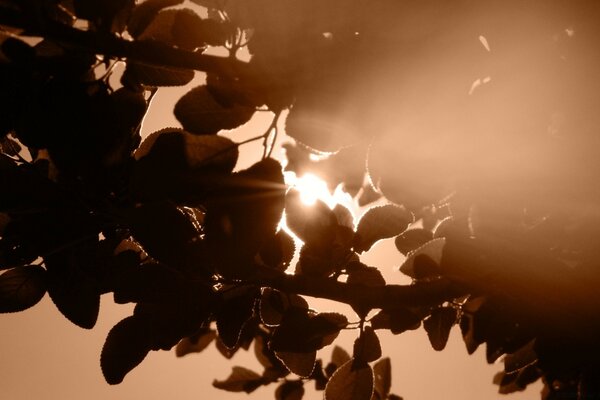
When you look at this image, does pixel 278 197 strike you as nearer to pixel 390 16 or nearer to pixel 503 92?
pixel 390 16

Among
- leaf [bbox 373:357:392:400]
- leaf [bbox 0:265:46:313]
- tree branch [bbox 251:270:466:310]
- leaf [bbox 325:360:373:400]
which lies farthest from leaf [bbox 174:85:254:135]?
leaf [bbox 373:357:392:400]

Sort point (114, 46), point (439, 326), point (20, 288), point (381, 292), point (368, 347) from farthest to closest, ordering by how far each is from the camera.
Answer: point (439, 326) < point (368, 347) < point (20, 288) < point (381, 292) < point (114, 46)

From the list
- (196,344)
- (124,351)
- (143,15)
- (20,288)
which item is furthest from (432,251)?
(196,344)

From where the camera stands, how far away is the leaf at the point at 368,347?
1634mm

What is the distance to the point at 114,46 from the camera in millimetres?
964

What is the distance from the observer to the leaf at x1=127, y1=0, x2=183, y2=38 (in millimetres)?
1308

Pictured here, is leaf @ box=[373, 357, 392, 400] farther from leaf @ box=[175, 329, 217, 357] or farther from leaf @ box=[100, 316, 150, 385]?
leaf @ box=[100, 316, 150, 385]

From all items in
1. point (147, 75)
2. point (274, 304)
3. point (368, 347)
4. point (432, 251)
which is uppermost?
point (147, 75)

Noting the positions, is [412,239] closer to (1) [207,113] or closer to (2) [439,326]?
(2) [439,326]

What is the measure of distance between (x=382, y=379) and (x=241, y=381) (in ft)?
2.46

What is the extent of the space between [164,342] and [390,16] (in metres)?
1.01

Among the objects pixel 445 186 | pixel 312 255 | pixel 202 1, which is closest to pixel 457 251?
pixel 445 186

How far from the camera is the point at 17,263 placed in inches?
57.9

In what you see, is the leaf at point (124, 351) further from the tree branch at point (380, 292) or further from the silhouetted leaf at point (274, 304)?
the tree branch at point (380, 292)
